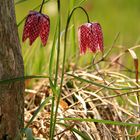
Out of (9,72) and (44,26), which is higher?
(44,26)

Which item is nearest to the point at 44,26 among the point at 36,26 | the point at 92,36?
the point at 36,26

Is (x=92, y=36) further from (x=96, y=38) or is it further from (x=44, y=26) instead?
(x=44, y=26)

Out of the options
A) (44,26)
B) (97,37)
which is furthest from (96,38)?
(44,26)

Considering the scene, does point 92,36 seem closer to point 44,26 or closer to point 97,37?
point 97,37

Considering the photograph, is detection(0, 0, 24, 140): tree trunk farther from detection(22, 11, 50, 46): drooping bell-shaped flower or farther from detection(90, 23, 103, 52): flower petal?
detection(90, 23, 103, 52): flower petal
